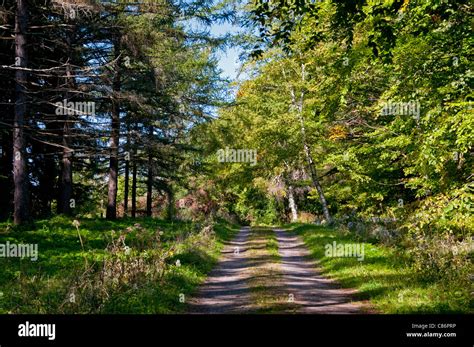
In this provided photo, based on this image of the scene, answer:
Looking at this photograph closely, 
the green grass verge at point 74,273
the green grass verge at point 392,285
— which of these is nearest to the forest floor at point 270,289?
the green grass verge at point 392,285

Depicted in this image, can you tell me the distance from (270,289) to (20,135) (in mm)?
11850

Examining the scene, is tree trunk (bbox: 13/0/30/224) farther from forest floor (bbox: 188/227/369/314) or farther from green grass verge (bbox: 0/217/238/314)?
forest floor (bbox: 188/227/369/314)

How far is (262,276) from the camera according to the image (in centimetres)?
1322

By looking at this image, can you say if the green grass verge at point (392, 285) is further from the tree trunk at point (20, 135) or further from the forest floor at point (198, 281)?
the tree trunk at point (20, 135)

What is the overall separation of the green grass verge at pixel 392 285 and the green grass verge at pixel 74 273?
3.96 metres

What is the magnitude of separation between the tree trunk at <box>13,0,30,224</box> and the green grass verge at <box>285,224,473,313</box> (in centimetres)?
1129

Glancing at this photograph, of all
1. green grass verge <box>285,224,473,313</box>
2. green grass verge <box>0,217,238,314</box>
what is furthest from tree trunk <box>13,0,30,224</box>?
green grass verge <box>285,224,473,313</box>

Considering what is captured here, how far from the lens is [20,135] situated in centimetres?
1781

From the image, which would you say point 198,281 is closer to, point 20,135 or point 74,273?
point 74,273

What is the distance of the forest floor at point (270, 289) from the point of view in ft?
31.4

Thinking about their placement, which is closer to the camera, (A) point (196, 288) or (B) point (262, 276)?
(A) point (196, 288)
